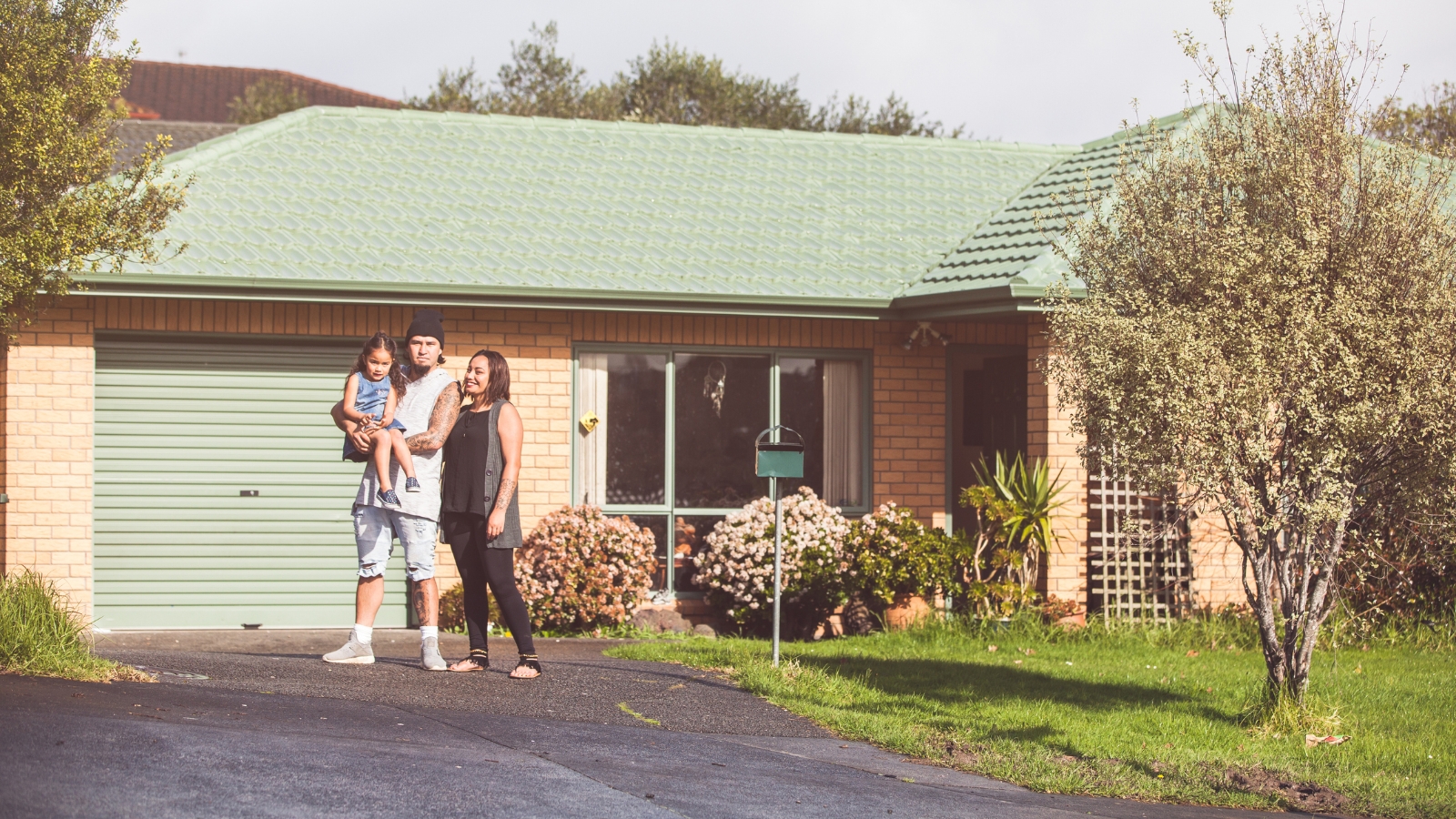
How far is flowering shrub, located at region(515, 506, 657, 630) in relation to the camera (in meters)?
10.9

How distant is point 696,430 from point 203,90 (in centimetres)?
3202

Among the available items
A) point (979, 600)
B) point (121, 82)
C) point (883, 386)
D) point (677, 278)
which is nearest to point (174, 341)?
point (121, 82)

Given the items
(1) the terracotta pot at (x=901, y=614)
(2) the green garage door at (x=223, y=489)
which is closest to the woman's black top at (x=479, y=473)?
(2) the green garage door at (x=223, y=489)

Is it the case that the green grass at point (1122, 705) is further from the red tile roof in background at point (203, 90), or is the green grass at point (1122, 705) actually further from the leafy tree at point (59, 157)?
the red tile roof in background at point (203, 90)

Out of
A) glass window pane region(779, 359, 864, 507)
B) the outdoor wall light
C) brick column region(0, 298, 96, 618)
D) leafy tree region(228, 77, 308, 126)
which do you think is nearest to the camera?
brick column region(0, 298, 96, 618)

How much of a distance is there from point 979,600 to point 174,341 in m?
6.58

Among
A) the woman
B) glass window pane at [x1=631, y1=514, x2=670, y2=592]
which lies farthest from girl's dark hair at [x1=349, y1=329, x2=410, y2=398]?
glass window pane at [x1=631, y1=514, x2=670, y2=592]

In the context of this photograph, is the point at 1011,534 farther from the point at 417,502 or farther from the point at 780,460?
the point at 417,502

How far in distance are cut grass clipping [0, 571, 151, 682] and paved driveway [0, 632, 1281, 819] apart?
285 millimetres

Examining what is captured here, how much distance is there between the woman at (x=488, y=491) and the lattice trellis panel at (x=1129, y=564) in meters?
5.40

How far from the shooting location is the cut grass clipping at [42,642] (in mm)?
6996

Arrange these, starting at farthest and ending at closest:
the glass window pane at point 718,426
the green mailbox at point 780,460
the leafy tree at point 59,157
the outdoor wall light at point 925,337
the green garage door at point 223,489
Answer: the outdoor wall light at point 925,337
the glass window pane at point 718,426
the green garage door at point 223,489
the green mailbox at point 780,460
the leafy tree at point 59,157

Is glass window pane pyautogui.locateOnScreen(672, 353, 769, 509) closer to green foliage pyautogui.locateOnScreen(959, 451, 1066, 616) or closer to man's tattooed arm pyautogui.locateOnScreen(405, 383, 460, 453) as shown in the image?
green foliage pyautogui.locateOnScreen(959, 451, 1066, 616)

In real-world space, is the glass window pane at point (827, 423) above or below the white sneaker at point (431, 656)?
above
